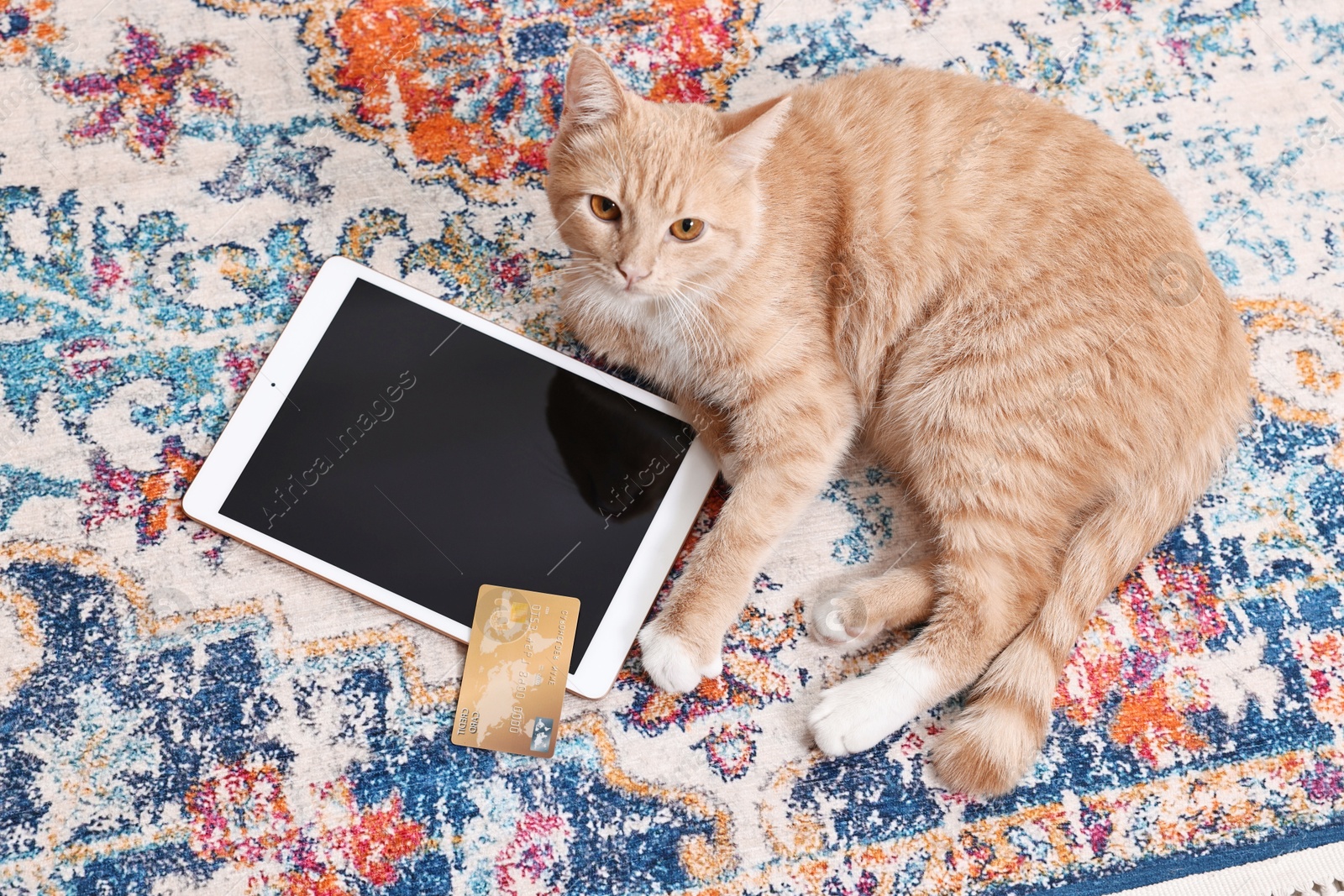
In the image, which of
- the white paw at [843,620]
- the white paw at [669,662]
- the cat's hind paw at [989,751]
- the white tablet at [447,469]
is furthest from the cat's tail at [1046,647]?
the white tablet at [447,469]

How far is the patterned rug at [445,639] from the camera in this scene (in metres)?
1.21

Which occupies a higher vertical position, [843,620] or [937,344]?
[937,344]

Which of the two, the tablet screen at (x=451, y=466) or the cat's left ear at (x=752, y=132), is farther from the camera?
the tablet screen at (x=451, y=466)

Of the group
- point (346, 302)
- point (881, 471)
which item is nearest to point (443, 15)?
point (346, 302)

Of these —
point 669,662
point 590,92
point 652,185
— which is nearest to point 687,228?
point 652,185

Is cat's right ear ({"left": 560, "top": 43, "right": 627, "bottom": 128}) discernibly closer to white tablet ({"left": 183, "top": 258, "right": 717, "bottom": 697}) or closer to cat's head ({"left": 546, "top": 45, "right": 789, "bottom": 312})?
cat's head ({"left": 546, "top": 45, "right": 789, "bottom": 312})

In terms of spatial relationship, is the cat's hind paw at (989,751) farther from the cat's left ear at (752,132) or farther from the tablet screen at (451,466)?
the cat's left ear at (752,132)

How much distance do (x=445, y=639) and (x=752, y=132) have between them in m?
0.79

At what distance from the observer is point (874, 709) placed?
1228 millimetres

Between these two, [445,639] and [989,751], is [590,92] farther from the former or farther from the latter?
[989,751]

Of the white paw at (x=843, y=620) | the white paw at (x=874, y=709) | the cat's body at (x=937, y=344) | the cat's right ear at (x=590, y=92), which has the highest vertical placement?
the cat's right ear at (x=590, y=92)

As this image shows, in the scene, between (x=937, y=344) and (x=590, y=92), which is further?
(x=937, y=344)

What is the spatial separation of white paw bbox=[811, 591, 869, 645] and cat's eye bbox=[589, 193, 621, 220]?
2.01ft

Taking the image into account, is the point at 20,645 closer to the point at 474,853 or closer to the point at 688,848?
the point at 474,853
